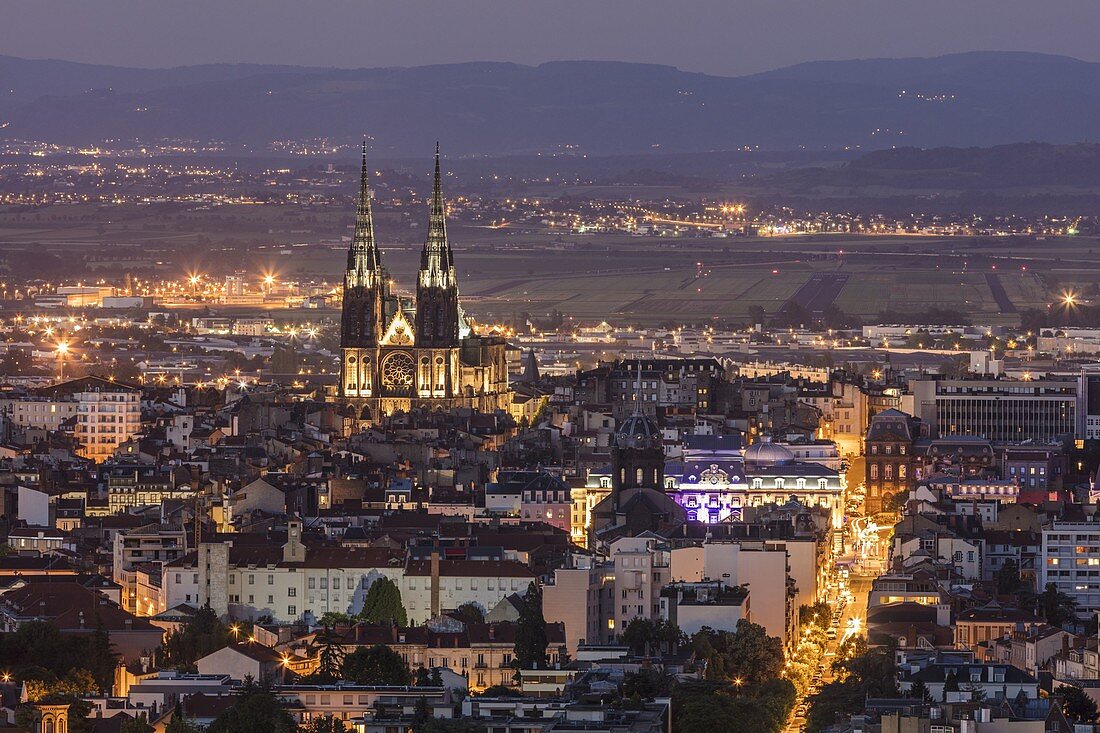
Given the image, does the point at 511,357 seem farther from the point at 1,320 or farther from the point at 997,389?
the point at 1,320

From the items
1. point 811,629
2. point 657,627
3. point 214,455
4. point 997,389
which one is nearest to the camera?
point 657,627

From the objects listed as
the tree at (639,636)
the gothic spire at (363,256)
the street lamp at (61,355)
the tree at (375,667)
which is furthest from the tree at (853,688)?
the street lamp at (61,355)

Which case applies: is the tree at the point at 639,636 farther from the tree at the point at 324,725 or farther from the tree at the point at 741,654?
the tree at the point at 324,725

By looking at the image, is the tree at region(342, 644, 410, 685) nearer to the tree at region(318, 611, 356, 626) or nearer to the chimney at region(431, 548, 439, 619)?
the tree at region(318, 611, 356, 626)

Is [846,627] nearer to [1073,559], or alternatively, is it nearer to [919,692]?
[1073,559]

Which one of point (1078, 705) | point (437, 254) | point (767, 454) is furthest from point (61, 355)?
point (1078, 705)

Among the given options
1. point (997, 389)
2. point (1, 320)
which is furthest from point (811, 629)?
point (1, 320)

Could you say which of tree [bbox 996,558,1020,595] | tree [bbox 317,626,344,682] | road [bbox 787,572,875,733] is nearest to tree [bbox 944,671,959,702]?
road [bbox 787,572,875,733]
